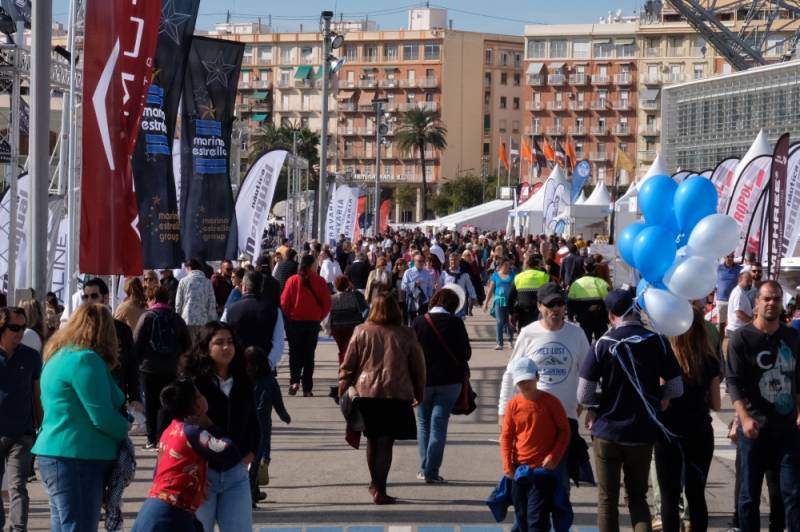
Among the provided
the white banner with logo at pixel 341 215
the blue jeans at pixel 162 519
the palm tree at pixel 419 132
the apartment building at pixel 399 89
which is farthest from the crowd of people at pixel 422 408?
the apartment building at pixel 399 89

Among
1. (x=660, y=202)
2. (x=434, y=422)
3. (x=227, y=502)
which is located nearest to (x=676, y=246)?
(x=660, y=202)

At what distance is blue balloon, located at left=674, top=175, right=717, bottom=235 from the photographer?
8617mm

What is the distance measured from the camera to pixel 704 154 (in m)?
54.1

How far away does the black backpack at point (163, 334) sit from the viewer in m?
11.7

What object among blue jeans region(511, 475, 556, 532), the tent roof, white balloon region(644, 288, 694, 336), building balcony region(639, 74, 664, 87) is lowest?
blue jeans region(511, 475, 556, 532)

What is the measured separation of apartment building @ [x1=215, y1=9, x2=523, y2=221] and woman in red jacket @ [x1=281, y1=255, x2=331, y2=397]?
98.9m

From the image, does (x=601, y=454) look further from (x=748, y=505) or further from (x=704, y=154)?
(x=704, y=154)

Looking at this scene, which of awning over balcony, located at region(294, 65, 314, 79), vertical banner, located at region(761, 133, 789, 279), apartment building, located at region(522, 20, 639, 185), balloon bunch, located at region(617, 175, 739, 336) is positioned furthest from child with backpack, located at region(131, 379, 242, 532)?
awning over balcony, located at region(294, 65, 314, 79)

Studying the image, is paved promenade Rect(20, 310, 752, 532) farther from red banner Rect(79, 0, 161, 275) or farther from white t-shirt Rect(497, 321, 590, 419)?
red banner Rect(79, 0, 161, 275)

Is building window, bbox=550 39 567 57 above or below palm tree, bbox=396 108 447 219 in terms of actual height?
above

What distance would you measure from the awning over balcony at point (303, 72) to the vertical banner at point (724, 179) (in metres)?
90.6

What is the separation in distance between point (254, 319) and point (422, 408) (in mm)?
2639

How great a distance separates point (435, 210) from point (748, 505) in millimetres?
106355

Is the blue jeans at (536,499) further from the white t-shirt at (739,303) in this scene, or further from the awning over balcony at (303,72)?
the awning over balcony at (303,72)
